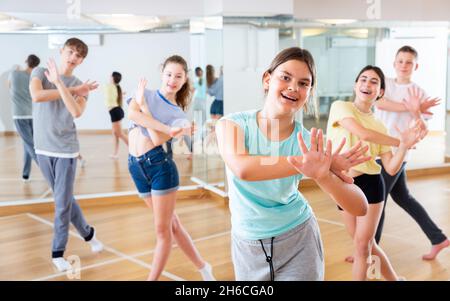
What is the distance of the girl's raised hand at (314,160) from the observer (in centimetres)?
111

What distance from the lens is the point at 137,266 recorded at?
7.36 feet

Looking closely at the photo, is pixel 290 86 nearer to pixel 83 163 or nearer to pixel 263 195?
pixel 263 195

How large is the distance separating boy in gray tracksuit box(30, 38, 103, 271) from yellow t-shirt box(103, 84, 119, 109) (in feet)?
0.17

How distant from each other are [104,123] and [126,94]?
0.14m

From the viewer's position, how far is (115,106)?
6.56ft

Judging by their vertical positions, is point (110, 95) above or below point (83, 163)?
above

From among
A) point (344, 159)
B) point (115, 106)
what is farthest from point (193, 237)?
point (344, 159)

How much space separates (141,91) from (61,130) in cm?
35

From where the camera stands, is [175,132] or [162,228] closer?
[175,132]

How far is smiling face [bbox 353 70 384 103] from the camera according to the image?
75.1 inches

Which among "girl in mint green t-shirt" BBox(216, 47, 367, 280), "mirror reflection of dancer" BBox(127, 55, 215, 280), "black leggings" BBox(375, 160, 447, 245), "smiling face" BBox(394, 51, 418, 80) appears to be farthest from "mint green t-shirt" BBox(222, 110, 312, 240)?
"black leggings" BBox(375, 160, 447, 245)

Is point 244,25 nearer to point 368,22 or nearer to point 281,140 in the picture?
point 368,22

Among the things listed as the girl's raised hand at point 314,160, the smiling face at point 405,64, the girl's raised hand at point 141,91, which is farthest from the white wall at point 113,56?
the girl's raised hand at point 314,160
